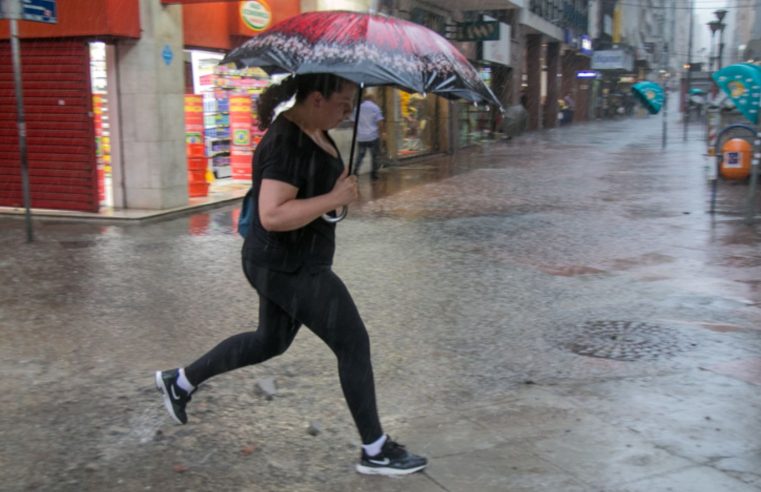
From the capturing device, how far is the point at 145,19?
1140 cm

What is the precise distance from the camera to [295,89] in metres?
3.51

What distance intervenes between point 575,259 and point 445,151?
15.7 meters

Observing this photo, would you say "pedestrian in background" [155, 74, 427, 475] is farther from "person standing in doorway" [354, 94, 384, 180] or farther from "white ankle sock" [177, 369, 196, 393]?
"person standing in doorway" [354, 94, 384, 180]

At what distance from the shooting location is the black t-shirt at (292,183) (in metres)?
3.29

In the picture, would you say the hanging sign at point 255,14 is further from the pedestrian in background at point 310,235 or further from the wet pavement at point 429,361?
the pedestrian in background at point 310,235

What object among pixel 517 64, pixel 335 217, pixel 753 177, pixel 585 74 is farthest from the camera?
pixel 585 74

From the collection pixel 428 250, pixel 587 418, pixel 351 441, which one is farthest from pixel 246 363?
pixel 428 250

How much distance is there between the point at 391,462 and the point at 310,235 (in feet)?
3.53

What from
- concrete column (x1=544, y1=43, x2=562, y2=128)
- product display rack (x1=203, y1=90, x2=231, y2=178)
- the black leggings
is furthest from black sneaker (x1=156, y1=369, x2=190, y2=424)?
concrete column (x1=544, y1=43, x2=562, y2=128)

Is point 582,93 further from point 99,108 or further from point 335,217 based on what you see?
point 335,217

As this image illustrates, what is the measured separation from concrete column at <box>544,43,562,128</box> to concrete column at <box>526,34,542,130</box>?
3562 millimetres

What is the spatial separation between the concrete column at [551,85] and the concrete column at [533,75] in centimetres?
356

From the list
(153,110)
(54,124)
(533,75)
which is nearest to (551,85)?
(533,75)

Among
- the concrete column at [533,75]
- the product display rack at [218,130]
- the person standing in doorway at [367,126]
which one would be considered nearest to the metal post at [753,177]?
the person standing in doorway at [367,126]
